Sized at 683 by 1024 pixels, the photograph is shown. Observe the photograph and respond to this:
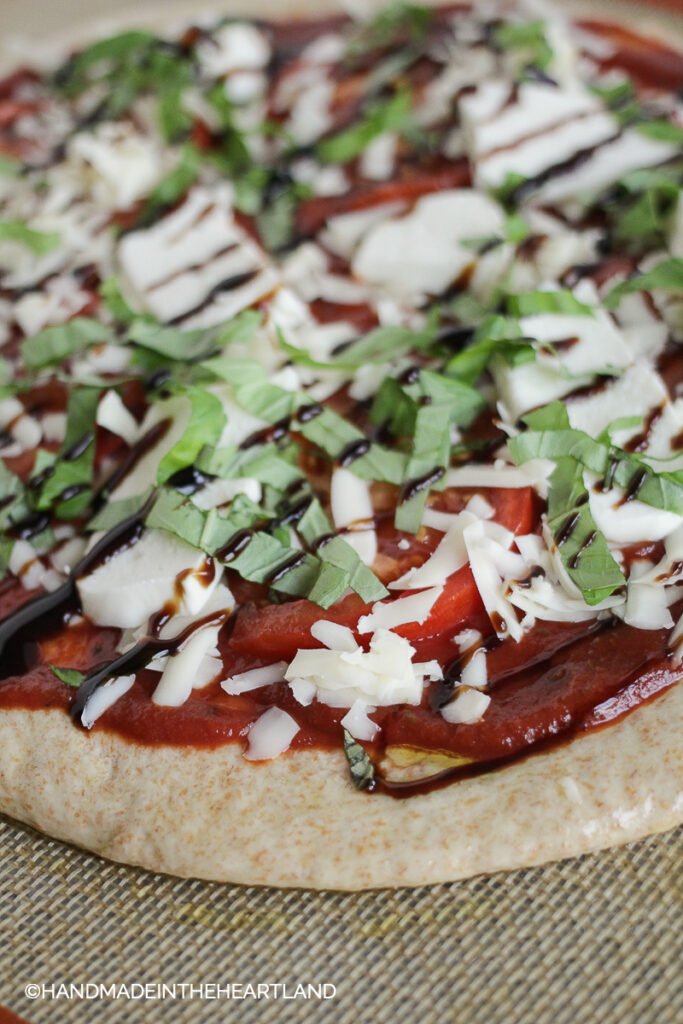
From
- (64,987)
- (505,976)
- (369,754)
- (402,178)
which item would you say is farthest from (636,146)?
(64,987)

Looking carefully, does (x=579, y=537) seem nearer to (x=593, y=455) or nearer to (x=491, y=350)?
(x=593, y=455)

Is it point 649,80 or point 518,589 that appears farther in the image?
point 649,80

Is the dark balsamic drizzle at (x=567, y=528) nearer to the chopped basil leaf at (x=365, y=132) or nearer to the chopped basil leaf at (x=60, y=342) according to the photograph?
the chopped basil leaf at (x=60, y=342)

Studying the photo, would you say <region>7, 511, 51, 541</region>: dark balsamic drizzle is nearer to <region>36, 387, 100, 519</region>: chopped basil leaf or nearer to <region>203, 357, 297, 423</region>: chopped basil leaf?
<region>36, 387, 100, 519</region>: chopped basil leaf

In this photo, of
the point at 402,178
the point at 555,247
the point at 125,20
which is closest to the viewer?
the point at 555,247

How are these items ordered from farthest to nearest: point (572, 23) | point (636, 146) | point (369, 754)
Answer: point (572, 23) < point (636, 146) < point (369, 754)

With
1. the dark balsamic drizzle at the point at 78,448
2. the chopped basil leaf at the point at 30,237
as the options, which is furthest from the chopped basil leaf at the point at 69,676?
the chopped basil leaf at the point at 30,237

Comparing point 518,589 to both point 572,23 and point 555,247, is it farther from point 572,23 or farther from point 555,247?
point 572,23
